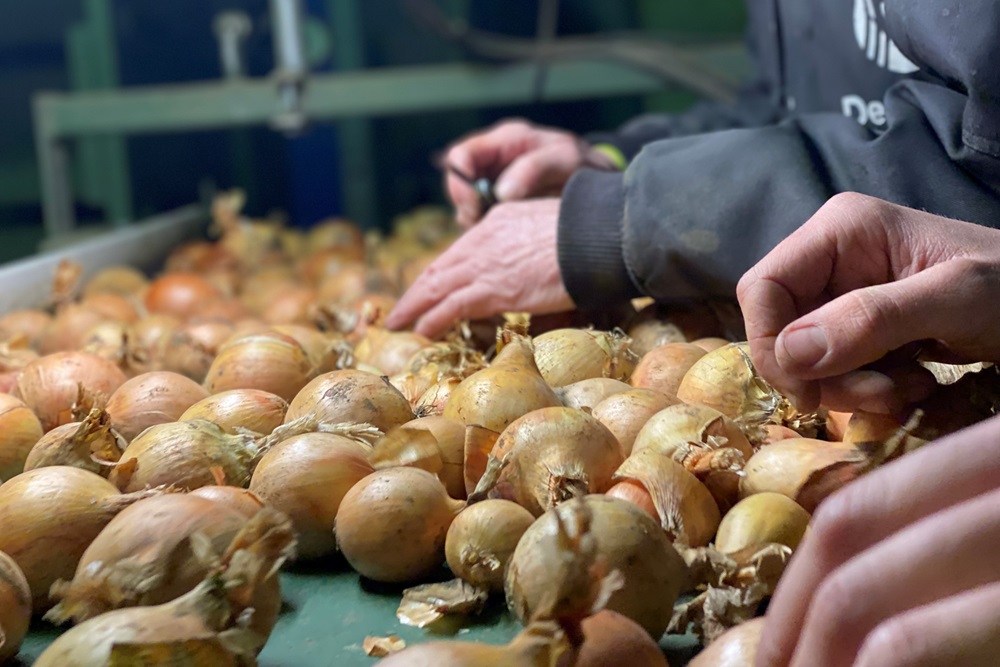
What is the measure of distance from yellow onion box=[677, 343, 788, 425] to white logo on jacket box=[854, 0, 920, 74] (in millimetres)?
489

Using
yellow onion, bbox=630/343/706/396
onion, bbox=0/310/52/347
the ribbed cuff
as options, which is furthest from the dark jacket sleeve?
onion, bbox=0/310/52/347

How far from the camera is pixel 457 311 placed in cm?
125

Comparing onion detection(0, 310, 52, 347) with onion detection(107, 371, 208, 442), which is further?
onion detection(0, 310, 52, 347)

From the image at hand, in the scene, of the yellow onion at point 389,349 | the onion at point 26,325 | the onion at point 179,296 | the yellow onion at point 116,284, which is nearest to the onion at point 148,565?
the yellow onion at point 389,349

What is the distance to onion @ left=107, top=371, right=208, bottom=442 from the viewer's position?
0.90 meters

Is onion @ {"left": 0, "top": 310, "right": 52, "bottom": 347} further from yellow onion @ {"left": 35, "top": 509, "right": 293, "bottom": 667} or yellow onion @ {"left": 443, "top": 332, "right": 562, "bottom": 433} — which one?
yellow onion @ {"left": 35, "top": 509, "right": 293, "bottom": 667}

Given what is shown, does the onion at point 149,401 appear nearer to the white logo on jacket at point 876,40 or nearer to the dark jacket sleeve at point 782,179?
the dark jacket sleeve at point 782,179

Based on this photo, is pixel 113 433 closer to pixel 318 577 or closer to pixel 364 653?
pixel 318 577

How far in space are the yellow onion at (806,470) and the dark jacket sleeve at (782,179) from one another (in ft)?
1.12

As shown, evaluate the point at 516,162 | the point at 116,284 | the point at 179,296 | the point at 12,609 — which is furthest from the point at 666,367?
the point at 116,284

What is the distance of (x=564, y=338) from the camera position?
3.28 feet

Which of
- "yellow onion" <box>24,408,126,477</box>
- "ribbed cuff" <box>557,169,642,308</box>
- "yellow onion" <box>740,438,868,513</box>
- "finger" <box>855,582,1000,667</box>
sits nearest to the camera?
"finger" <box>855,582,1000,667</box>

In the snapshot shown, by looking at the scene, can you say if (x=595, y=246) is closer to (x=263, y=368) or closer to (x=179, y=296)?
(x=263, y=368)

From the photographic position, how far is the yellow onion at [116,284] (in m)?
1.85
